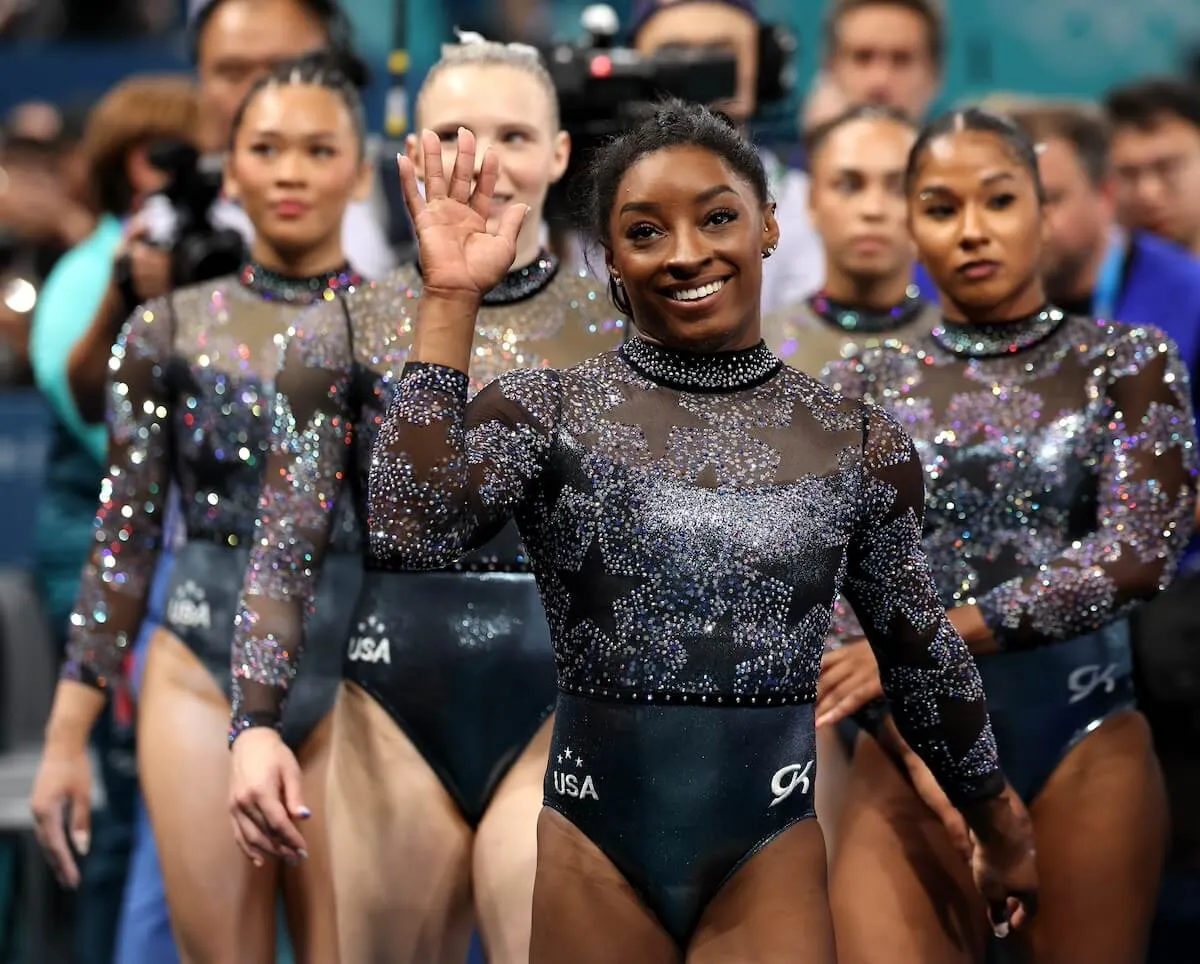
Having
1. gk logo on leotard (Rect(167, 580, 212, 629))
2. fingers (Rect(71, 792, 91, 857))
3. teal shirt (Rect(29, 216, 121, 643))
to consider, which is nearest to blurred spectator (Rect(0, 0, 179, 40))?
teal shirt (Rect(29, 216, 121, 643))

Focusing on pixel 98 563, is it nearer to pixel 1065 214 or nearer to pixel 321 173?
pixel 321 173

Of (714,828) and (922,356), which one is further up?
(922,356)

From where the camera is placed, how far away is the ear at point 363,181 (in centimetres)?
368

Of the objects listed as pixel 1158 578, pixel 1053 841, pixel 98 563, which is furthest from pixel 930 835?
pixel 98 563

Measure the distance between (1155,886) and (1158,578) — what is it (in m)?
0.45

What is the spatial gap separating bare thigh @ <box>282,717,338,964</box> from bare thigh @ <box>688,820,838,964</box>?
0.88 m

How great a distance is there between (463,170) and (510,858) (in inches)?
38.5

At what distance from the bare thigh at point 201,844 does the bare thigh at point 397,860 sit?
0.93 ft

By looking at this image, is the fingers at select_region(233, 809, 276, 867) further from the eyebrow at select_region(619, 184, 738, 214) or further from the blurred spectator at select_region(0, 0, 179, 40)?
the blurred spectator at select_region(0, 0, 179, 40)

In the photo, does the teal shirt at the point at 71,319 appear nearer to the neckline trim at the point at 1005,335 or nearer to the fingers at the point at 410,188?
the neckline trim at the point at 1005,335

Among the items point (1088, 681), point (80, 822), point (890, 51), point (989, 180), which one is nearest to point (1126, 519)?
point (1088, 681)

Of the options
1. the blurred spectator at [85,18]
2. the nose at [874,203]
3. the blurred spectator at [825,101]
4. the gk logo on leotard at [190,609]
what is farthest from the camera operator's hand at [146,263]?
the blurred spectator at [85,18]

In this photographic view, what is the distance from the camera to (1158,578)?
2.99 m

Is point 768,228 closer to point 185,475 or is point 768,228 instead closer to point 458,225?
point 458,225
